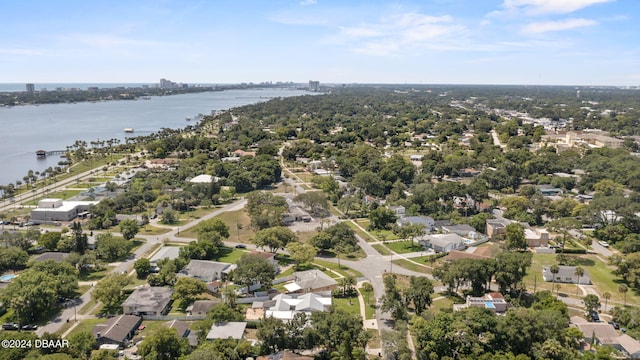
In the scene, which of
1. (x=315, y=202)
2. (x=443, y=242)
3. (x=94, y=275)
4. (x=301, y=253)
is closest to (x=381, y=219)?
(x=443, y=242)

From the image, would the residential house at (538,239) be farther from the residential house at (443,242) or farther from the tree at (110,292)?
the tree at (110,292)

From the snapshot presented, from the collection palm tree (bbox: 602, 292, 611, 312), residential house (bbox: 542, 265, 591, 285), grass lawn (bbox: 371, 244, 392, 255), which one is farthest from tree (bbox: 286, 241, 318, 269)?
palm tree (bbox: 602, 292, 611, 312)

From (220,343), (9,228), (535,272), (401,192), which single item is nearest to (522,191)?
(401,192)

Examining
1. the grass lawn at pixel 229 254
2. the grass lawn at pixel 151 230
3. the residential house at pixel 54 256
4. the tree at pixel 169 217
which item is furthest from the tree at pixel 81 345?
the tree at pixel 169 217

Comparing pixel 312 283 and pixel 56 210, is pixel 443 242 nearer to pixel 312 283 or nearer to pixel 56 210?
pixel 312 283

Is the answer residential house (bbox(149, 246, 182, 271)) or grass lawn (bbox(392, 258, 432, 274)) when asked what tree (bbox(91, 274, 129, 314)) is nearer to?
residential house (bbox(149, 246, 182, 271))

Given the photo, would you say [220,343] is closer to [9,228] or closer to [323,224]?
[323,224]
